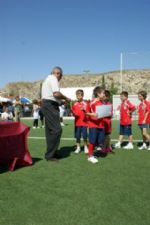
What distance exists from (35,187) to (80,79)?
294 ft

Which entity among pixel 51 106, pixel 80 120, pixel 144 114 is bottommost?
pixel 80 120

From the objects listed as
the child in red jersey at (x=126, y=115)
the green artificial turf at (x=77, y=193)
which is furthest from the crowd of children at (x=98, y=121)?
the green artificial turf at (x=77, y=193)

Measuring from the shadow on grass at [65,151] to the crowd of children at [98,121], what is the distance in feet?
0.98

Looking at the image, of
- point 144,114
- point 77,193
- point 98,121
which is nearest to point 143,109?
point 144,114

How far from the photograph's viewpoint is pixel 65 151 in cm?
976

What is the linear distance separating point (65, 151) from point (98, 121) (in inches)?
71.4

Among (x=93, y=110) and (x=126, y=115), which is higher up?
(x=93, y=110)

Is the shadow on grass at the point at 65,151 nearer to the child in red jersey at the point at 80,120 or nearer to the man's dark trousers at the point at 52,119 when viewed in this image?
the child in red jersey at the point at 80,120

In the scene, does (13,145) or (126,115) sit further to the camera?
(126,115)

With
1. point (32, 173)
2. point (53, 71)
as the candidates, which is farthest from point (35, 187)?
point (53, 71)

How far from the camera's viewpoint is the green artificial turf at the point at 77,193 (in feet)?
13.6

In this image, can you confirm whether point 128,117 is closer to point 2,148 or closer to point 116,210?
point 2,148

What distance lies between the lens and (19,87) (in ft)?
309

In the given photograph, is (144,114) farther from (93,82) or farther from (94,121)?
(93,82)
